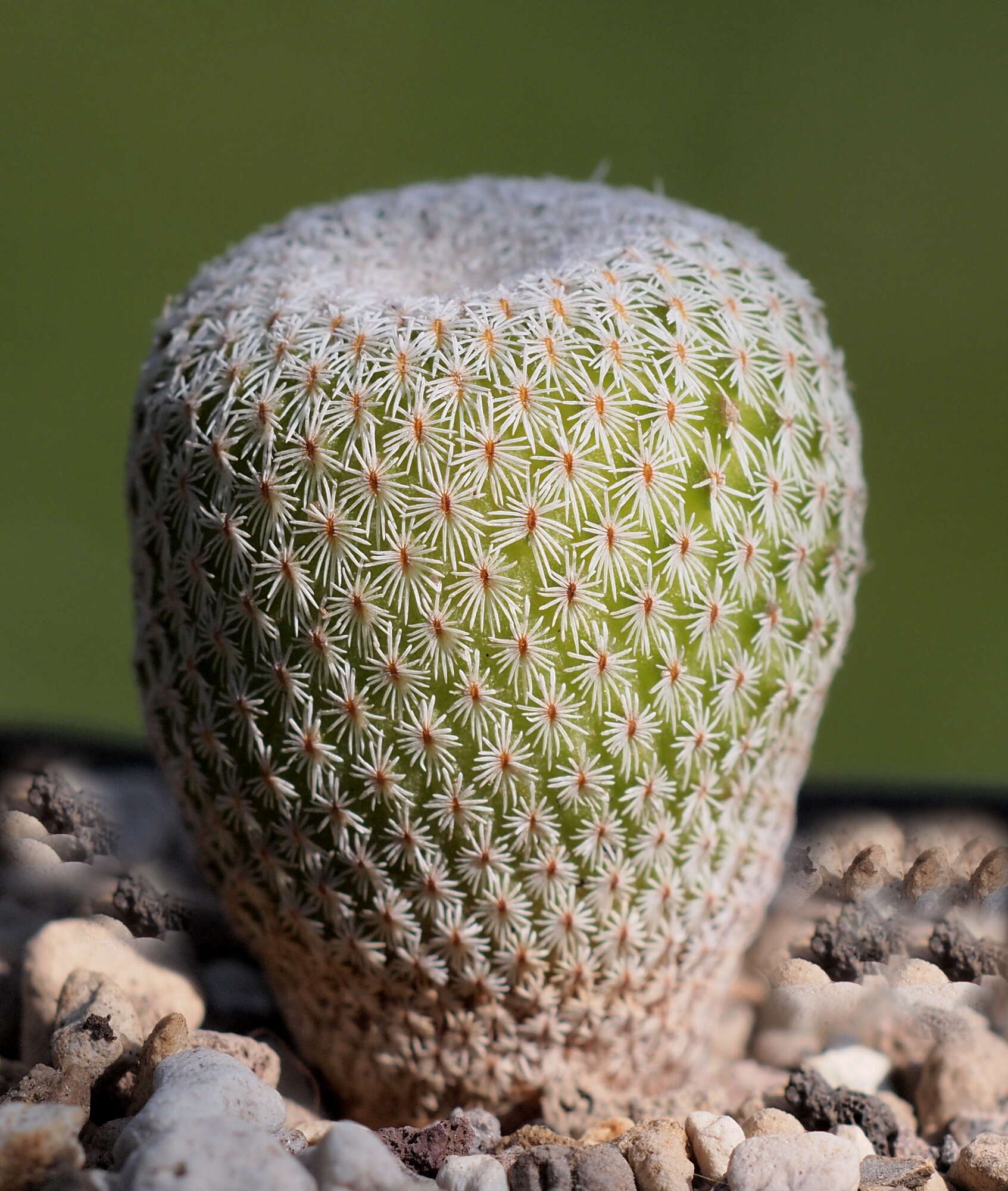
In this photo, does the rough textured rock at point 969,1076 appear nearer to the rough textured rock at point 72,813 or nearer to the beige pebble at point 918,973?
the beige pebble at point 918,973

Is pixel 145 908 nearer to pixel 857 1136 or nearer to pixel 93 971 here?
pixel 93 971

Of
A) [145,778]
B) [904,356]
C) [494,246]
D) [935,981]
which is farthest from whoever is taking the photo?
[904,356]

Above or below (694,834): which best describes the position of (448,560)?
above

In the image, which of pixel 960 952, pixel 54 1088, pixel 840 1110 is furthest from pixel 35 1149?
pixel 960 952

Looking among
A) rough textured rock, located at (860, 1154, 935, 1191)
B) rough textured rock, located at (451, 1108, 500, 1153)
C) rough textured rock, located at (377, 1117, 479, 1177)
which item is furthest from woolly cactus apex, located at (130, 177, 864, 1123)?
rough textured rock, located at (860, 1154, 935, 1191)

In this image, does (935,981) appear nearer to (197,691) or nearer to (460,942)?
(460,942)

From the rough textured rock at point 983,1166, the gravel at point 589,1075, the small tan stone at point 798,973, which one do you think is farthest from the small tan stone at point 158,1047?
the rough textured rock at point 983,1166

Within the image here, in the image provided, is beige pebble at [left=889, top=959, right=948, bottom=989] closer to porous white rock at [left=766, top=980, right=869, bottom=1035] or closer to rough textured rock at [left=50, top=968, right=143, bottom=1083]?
porous white rock at [left=766, top=980, right=869, bottom=1035]

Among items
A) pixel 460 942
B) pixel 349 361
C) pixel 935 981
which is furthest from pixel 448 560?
pixel 935 981
